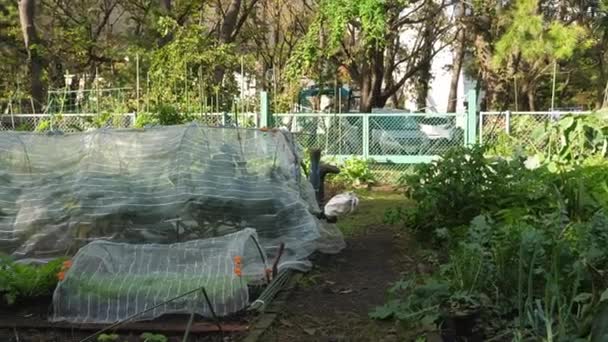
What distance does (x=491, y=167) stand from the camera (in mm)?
7363

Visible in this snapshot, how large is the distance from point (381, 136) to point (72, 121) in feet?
20.2

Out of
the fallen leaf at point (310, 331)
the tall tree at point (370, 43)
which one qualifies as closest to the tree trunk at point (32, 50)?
the tall tree at point (370, 43)

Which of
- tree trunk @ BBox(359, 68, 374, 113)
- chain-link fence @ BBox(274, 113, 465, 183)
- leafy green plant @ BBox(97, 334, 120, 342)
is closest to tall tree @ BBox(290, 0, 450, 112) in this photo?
tree trunk @ BBox(359, 68, 374, 113)

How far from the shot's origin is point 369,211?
10312mm

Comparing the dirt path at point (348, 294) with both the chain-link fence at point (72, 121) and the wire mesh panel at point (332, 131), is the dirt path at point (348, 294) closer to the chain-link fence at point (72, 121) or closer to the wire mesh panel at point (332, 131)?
the chain-link fence at point (72, 121)

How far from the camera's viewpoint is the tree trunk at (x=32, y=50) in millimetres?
17875

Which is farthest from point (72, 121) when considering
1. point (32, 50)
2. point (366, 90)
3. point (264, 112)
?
point (366, 90)

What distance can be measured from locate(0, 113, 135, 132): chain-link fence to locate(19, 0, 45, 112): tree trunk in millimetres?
3256

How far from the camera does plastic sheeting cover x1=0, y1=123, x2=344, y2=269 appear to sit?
19.7ft

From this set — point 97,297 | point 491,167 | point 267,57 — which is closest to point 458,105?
point 267,57

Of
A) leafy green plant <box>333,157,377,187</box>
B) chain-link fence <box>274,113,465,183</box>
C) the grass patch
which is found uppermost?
chain-link fence <box>274,113,465,183</box>

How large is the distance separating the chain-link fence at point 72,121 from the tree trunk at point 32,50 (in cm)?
326

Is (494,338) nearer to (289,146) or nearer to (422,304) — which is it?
(422,304)

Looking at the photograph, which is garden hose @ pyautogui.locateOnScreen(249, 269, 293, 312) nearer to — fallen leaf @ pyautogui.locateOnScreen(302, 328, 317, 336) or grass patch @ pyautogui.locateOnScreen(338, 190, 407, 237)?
fallen leaf @ pyautogui.locateOnScreen(302, 328, 317, 336)
